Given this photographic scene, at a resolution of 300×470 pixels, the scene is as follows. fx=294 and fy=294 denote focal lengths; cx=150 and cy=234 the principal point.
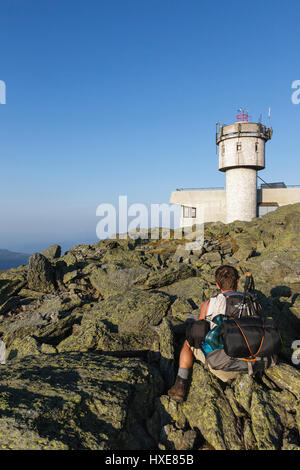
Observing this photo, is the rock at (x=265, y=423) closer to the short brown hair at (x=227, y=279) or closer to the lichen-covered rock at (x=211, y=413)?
the lichen-covered rock at (x=211, y=413)

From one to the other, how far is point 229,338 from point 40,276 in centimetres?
1340

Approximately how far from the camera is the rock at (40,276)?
16.2m

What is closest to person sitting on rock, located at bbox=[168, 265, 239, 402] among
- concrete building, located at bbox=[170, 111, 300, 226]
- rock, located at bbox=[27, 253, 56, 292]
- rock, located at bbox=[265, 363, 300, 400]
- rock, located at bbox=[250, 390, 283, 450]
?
rock, located at bbox=[250, 390, 283, 450]

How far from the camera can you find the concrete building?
40156 mm

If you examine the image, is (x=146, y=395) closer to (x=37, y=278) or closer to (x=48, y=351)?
(x=48, y=351)

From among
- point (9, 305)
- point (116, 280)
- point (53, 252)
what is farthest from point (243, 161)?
point (9, 305)

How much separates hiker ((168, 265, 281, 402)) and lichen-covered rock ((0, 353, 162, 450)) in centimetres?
90

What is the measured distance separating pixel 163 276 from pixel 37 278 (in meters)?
7.61

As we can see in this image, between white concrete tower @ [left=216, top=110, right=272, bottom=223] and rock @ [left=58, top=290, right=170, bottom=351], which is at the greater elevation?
white concrete tower @ [left=216, top=110, right=272, bottom=223]

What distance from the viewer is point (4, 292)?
1543 centimetres

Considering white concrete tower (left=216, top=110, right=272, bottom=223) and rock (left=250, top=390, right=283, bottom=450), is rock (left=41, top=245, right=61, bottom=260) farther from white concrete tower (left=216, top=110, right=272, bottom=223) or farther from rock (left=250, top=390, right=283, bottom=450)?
white concrete tower (left=216, top=110, right=272, bottom=223)

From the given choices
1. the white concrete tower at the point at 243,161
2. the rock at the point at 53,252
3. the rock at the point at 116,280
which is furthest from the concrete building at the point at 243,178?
the rock at the point at 116,280

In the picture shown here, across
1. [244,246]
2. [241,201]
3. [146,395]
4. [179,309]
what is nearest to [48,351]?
[146,395]
